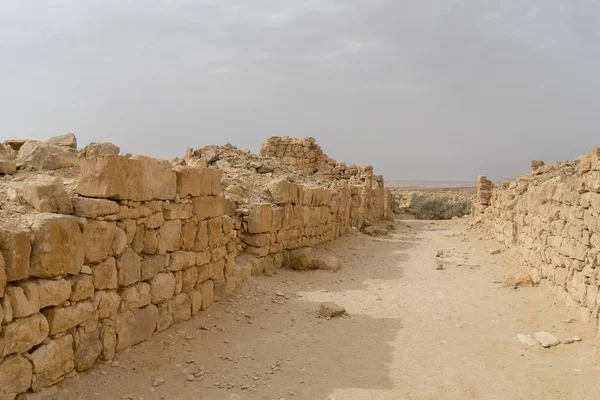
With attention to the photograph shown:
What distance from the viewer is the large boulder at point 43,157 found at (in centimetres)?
491

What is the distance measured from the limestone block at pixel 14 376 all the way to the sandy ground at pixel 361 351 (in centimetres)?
38

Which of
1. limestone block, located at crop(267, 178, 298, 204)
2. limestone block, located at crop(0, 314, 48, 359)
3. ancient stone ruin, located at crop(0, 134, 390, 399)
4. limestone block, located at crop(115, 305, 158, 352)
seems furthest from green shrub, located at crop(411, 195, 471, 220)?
limestone block, located at crop(0, 314, 48, 359)

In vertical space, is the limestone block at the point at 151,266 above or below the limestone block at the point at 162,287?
above

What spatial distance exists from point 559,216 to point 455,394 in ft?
14.1

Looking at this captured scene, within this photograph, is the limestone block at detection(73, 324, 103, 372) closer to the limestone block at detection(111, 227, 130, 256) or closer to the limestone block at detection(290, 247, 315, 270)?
the limestone block at detection(111, 227, 130, 256)

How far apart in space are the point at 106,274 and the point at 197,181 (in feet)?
6.30

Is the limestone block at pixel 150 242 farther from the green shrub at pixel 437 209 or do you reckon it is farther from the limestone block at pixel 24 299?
the green shrub at pixel 437 209

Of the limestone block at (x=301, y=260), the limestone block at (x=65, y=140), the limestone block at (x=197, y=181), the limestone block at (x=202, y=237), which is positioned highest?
the limestone block at (x=65, y=140)

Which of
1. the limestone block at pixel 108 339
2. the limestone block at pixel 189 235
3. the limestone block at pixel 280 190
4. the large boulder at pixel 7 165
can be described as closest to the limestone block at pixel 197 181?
the limestone block at pixel 189 235

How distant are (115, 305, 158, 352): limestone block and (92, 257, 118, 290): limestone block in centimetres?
36

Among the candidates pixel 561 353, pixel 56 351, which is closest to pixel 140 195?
A: pixel 56 351

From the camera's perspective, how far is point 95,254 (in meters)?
4.05

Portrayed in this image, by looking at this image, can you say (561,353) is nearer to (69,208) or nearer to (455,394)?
(455,394)

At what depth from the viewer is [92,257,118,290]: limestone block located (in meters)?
4.06
